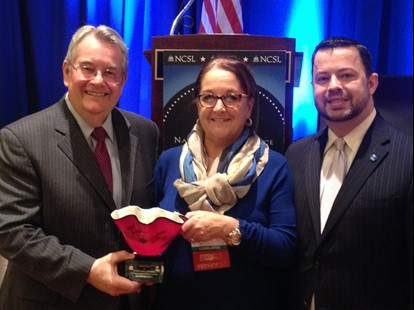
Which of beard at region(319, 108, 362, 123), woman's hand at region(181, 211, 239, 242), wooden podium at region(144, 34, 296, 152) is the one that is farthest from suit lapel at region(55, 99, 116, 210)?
beard at region(319, 108, 362, 123)

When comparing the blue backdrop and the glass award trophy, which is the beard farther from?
the blue backdrop

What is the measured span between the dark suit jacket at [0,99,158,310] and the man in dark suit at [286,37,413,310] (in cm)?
65

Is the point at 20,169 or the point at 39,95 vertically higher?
the point at 39,95

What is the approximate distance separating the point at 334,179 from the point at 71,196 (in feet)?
2.92

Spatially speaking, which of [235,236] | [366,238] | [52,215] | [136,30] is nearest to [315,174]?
[366,238]

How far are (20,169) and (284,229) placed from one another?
35.0 inches

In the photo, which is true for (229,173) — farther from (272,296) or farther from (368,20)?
(368,20)

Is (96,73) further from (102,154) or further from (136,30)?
(136,30)

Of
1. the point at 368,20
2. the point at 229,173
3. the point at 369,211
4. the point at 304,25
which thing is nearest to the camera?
the point at 369,211

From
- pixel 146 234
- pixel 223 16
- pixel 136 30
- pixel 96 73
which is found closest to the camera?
pixel 146 234

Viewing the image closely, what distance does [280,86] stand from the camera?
6.88 feet

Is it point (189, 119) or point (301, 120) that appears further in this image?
point (301, 120)

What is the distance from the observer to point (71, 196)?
5.09ft

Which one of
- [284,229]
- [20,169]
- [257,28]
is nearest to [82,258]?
[20,169]
